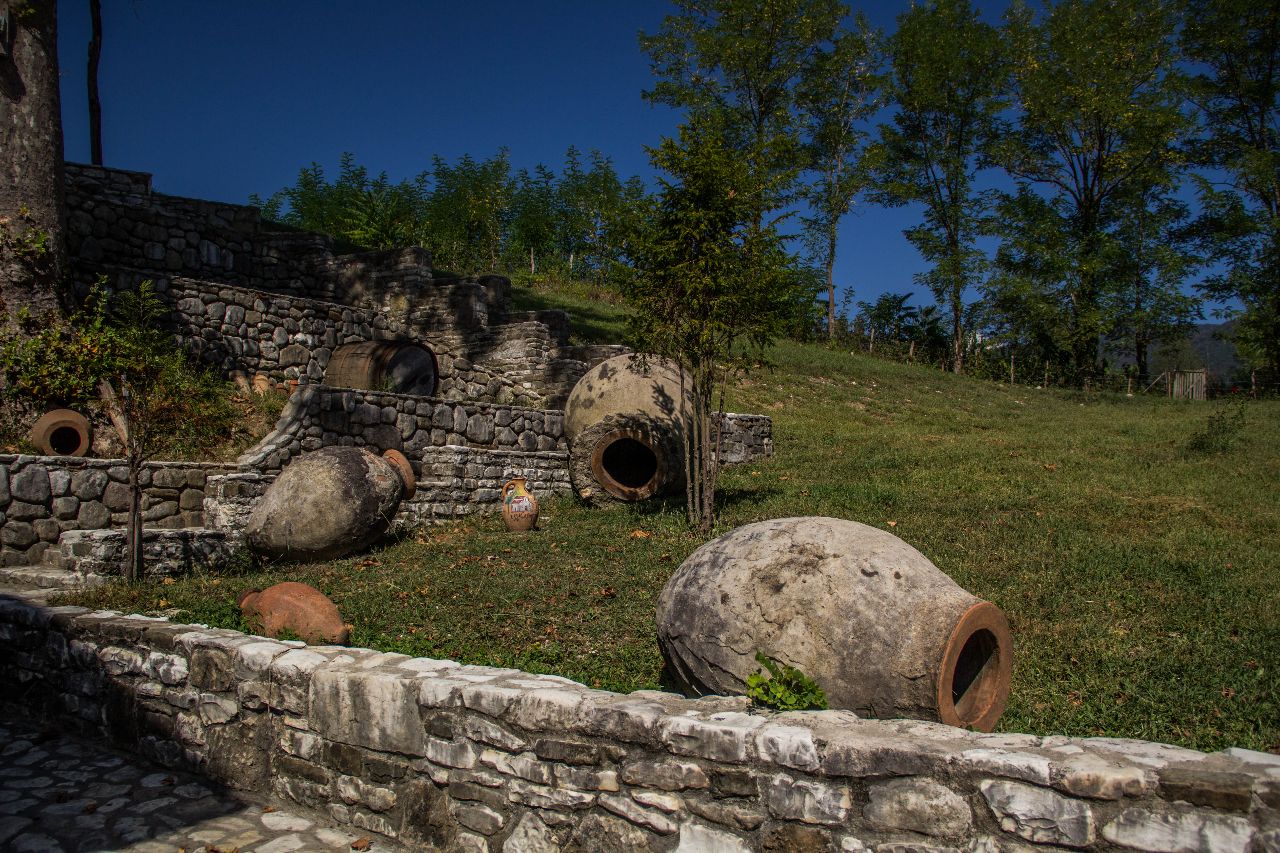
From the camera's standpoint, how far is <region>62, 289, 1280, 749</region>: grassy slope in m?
4.61

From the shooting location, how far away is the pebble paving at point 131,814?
3.40 meters

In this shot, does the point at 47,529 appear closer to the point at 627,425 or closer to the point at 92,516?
the point at 92,516

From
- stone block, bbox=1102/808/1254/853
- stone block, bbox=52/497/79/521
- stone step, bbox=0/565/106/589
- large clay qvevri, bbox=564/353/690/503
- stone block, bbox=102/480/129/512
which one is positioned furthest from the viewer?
large clay qvevri, bbox=564/353/690/503

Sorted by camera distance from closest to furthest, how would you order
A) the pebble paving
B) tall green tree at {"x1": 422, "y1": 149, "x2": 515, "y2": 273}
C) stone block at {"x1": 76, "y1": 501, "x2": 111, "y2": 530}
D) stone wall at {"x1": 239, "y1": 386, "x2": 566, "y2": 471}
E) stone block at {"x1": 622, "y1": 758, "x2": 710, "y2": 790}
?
1. stone block at {"x1": 622, "y1": 758, "x2": 710, "y2": 790}
2. the pebble paving
3. stone block at {"x1": 76, "y1": 501, "x2": 111, "y2": 530}
4. stone wall at {"x1": 239, "y1": 386, "x2": 566, "y2": 471}
5. tall green tree at {"x1": 422, "y1": 149, "x2": 515, "y2": 273}

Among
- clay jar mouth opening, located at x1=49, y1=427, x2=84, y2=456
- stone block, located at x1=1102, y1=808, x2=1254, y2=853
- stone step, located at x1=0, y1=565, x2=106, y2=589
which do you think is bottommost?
stone step, located at x1=0, y1=565, x2=106, y2=589

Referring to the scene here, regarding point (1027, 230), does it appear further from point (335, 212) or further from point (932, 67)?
point (335, 212)

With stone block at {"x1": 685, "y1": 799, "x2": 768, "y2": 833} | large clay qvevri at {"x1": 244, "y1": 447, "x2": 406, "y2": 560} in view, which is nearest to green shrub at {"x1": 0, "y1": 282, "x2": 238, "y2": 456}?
large clay qvevri at {"x1": 244, "y1": 447, "x2": 406, "y2": 560}

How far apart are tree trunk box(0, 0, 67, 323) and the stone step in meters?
4.62

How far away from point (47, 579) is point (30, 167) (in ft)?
22.4

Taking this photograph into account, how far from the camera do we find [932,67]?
33.5 metres

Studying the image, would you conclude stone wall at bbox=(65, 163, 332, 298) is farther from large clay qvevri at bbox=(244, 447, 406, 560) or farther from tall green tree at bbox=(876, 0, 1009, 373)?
tall green tree at bbox=(876, 0, 1009, 373)

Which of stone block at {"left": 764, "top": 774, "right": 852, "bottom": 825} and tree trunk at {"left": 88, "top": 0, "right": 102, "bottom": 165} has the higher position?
tree trunk at {"left": 88, "top": 0, "right": 102, "bottom": 165}

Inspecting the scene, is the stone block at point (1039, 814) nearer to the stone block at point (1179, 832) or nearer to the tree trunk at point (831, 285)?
the stone block at point (1179, 832)

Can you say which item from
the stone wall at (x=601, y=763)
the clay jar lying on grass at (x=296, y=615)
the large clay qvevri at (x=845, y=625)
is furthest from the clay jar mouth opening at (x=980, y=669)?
the clay jar lying on grass at (x=296, y=615)
